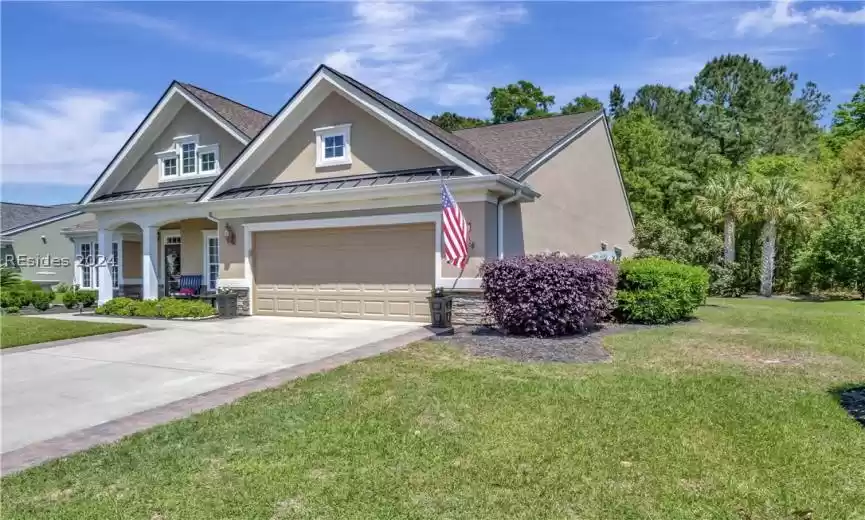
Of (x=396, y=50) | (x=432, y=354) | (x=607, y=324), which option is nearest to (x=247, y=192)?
(x=396, y=50)

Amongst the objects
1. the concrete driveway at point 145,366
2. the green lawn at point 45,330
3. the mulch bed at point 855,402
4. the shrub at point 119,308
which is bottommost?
the mulch bed at point 855,402

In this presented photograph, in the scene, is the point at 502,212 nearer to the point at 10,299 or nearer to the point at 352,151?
the point at 352,151

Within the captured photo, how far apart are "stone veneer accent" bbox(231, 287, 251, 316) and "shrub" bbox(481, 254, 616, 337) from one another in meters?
7.42

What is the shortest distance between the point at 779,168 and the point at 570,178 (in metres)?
21.3

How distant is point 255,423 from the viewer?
529cm

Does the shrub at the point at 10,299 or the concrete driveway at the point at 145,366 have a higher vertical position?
the shrub at the point at 10,299

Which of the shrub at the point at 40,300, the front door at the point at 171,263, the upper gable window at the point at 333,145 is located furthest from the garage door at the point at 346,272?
the shrub at the point at 40,300

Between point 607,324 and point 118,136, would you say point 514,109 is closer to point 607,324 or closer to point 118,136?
point 118,136

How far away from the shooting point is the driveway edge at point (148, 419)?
4590 mm

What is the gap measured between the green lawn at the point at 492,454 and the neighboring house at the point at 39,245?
28.3m

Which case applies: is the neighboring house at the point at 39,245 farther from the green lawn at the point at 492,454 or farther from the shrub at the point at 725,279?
the shrub at the point at 725,279

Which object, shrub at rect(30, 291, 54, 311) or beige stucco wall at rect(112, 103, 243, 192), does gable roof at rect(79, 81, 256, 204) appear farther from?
shrub at rect(30, 291, 54, 311)

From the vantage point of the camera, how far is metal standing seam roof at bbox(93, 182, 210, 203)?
1747 cm

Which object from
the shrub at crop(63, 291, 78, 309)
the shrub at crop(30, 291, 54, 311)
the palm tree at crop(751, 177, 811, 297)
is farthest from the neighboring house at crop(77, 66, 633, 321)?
the palm tree at crop(751, 177, 811, 297)
